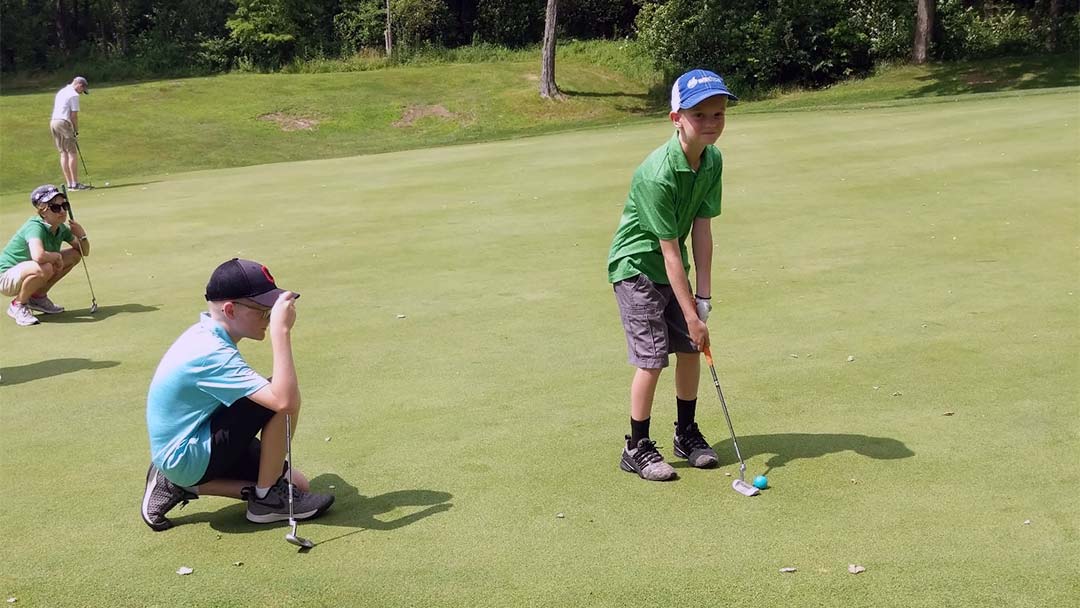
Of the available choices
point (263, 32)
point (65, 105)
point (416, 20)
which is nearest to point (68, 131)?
point (65, 105)

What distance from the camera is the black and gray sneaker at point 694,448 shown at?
5621 millimetres

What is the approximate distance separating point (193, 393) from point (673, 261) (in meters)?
2.30

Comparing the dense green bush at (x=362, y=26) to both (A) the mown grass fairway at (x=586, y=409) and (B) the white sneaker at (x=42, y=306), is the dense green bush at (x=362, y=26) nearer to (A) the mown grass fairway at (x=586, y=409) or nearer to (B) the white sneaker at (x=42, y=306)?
(A) the mown grass fairway at (x=586, y=409)

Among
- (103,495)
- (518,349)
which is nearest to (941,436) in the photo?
(518,349)

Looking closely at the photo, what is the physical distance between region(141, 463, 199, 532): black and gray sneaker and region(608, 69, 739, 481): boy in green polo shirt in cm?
217

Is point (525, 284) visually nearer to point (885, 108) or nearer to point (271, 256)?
point (271, 256)

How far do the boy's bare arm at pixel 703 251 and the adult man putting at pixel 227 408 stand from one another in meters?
2.01

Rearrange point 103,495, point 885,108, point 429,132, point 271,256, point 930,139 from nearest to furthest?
point 103,495
point 271,256
point 930,139
point 885,108
point 429,132

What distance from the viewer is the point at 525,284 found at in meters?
9.92

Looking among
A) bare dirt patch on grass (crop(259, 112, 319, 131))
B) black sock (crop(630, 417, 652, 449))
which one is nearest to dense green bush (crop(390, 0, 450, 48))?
bare dirt patch on grass (crop(259, 112, 319, 131))

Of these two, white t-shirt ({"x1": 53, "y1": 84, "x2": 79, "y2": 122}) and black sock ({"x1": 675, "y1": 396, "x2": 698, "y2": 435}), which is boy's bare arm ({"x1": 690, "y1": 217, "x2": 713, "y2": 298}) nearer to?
black sock ({"x1": 675, "y1": 396, "x2": 698, "y2": 435})

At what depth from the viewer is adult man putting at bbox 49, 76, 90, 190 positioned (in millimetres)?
19156

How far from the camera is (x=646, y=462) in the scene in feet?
18.1

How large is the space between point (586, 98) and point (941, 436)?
31.1 m
